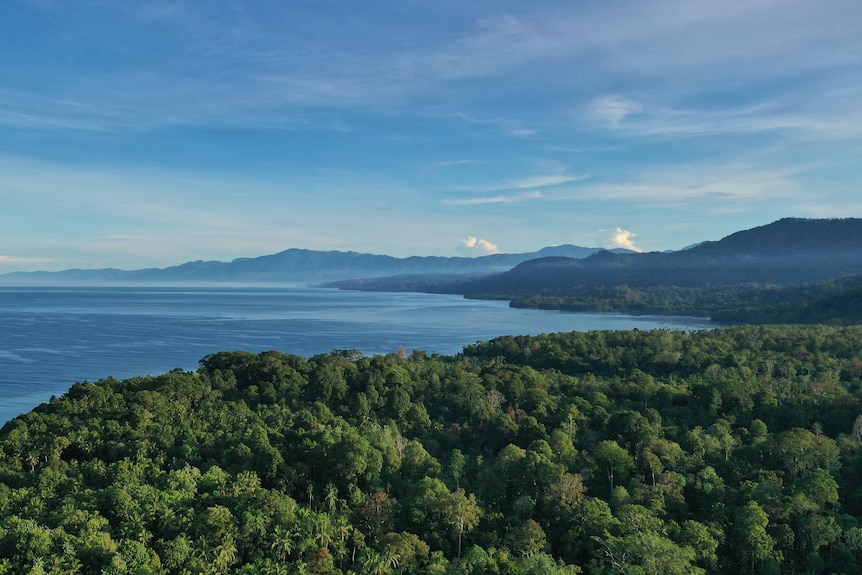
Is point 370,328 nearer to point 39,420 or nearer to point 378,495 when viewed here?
point 39,420

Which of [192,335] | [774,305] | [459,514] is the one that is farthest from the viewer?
[774,305]

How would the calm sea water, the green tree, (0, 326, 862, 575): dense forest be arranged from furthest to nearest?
the calm sea water, the green tree, (0, 326, 862, 575): dense forest

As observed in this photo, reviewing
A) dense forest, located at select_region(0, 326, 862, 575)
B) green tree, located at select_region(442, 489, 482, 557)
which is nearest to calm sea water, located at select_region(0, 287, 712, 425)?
dense forest, located at select_region(0, 326, 862, 575)

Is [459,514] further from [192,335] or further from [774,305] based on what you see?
[774,305]

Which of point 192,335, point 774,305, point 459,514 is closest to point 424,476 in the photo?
point 459,514

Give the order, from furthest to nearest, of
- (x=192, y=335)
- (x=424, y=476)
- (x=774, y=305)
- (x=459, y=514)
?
(x=774, y=305), (x=192, y=335), (x=424, y=476), (x=459, y=514)

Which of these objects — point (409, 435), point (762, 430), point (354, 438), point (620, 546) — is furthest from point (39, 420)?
point (762, 430)

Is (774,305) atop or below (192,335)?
atop

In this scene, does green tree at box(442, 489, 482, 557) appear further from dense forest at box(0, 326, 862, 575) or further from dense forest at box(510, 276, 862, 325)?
dense forest at box(510, 276, 862, 325)
